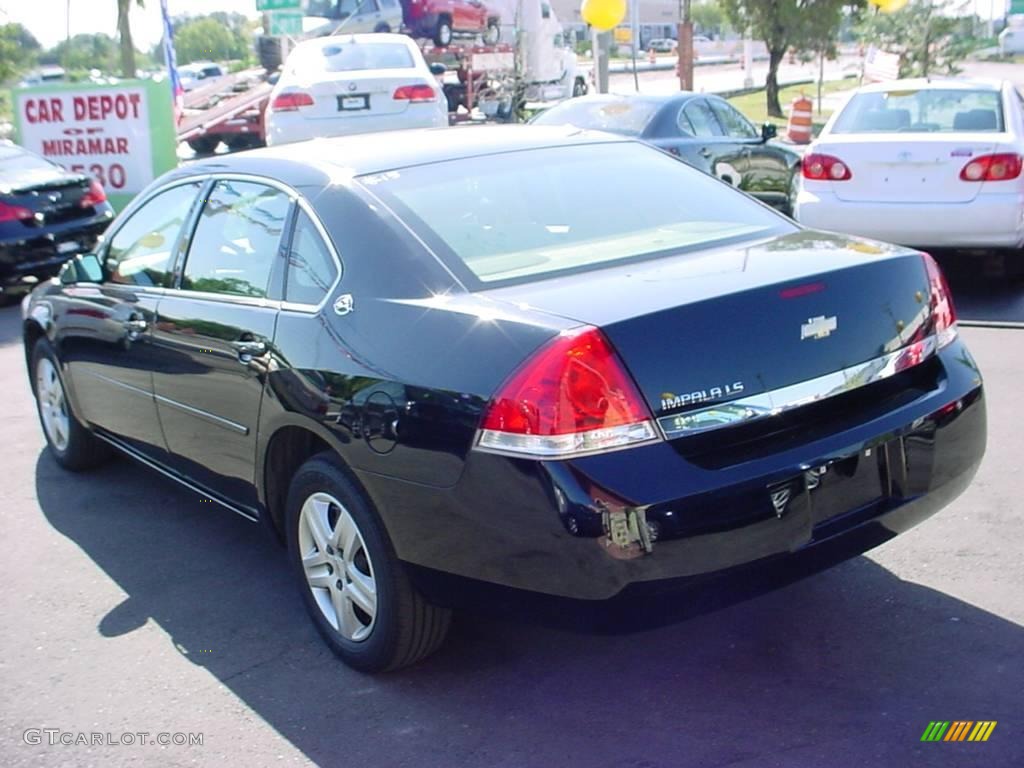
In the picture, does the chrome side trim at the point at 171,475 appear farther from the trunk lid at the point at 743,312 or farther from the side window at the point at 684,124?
the side window at the point at 684,124

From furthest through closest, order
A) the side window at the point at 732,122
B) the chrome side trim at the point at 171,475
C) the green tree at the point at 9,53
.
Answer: the green tree at the point at 9,53, the side window at the point at 732,122, the chrome side trim at the point at 171,475

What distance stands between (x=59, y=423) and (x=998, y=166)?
20.7ft

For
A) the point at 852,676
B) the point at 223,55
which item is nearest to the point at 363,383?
the point at 852,676

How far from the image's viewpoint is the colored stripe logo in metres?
3.32

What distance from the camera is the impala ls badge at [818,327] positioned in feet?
11.4

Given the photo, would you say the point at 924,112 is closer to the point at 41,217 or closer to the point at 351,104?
the point at 351,104

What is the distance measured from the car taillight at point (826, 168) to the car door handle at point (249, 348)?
5.99m

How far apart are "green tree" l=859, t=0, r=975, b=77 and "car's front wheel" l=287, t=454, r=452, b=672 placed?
29238 mm

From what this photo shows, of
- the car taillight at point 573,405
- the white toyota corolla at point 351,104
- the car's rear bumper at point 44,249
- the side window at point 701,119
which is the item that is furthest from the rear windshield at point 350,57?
the car taillight at point 573,405

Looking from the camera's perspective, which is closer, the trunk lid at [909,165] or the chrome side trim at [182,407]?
the chrome side trim at [182,407]

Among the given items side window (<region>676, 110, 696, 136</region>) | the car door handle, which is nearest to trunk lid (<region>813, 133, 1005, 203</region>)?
side window (<region>676, 110, 696, 136</region>)

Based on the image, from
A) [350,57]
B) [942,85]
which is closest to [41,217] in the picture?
[350,57]

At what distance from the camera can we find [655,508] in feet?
10.3

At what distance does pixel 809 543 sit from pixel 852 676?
560mm
